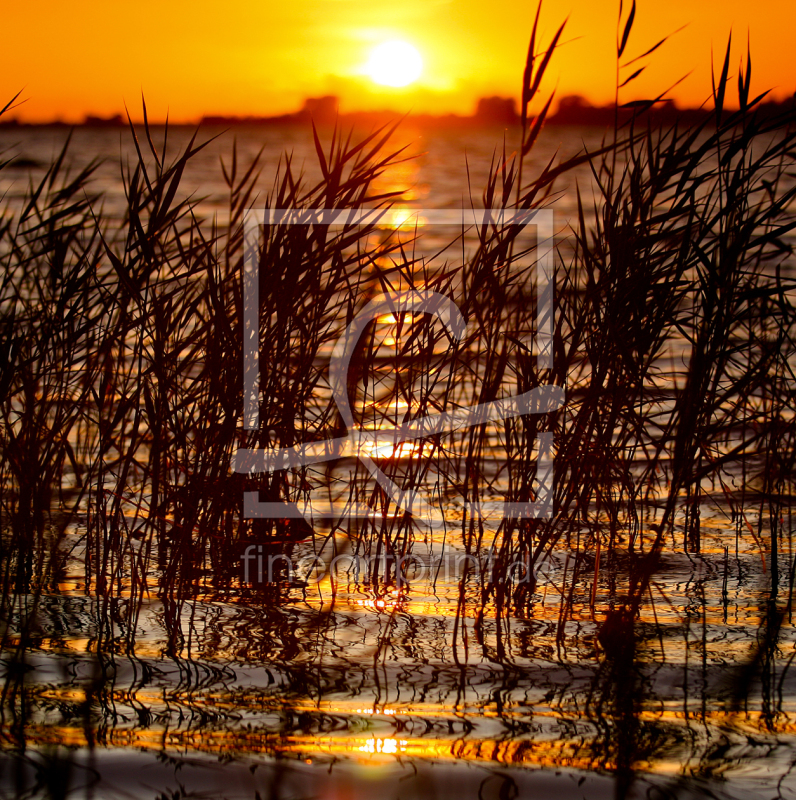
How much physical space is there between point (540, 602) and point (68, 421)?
152 centimetres

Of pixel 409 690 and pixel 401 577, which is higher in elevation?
pixel 401 577

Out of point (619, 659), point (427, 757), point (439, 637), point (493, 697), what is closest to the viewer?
point (427, 757)

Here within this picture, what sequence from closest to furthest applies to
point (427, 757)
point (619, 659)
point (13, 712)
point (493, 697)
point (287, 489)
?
1. point (427, 757)
2. point (13, 712)
3. point (493, 697)
4. point (619, 659)
5. point (287, 489)

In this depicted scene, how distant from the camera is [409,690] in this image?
2033 millimetres

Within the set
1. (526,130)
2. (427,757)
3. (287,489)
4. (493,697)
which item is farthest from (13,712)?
(526,130)

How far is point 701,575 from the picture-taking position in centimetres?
287

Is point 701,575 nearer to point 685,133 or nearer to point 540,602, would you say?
point 540,602

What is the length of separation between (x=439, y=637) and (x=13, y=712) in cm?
104

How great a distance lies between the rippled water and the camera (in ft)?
5.46

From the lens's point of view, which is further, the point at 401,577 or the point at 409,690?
the point at 401,577

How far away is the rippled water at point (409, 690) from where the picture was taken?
1.66 m

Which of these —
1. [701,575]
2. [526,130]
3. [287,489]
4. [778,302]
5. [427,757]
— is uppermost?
[526,130]

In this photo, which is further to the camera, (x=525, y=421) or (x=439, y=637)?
(x=525, y=421)

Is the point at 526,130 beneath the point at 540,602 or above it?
above
